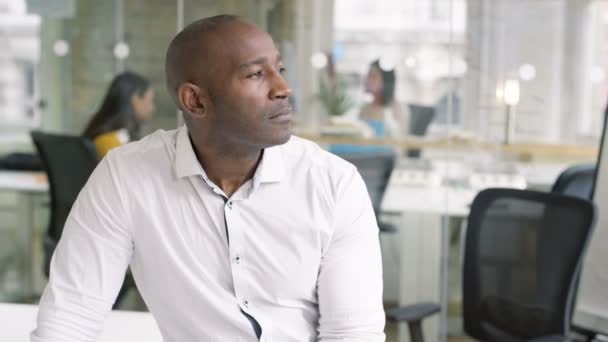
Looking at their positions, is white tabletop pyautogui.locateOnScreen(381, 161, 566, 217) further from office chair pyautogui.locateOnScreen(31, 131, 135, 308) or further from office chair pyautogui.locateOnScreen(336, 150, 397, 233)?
office chair pyautogui.locateOnScreen(31, 131, 135, 308)

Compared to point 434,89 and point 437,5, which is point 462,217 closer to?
point 434,89

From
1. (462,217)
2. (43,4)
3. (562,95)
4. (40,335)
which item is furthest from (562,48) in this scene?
(40,335)

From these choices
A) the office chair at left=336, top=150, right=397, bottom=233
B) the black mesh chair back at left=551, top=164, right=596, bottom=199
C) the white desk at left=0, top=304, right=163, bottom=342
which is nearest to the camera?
the white desk at left=0, top=304, right=163, bottom=342

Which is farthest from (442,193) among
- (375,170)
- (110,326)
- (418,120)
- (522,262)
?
(110,326)

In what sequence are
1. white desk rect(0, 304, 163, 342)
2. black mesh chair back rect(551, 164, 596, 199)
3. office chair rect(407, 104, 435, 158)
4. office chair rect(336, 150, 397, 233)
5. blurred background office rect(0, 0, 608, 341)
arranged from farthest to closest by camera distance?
1. office chair rect(407, 104, 435, 158)
2. blurred background office rect(0, 0, 608, 341)
3. office chair rect(336, 150, 397, 233)
4. black mesh chair back rect(551, 164, 596, 199)
5. white desk rect(0, 304, 163, 342)

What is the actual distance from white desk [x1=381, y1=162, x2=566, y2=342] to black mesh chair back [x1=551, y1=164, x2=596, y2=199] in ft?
2.19

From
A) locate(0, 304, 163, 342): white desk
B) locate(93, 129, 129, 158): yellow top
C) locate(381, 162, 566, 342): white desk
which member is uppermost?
locate(93, 129, 129, 158): yellow top

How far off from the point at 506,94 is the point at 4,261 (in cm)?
265

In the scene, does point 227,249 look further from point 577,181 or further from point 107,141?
point 107,141

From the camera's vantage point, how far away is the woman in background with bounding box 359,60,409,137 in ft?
13.9

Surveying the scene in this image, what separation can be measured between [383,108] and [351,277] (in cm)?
275

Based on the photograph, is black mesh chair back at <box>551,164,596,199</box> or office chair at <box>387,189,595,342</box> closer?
office chair at <box>387,189,595,342</box>

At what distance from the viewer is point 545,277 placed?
9.31 ft

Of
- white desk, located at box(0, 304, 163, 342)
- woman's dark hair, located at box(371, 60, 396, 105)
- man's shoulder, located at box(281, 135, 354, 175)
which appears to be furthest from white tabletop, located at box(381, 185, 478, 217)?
man's shoulder, located at box(281, 135, 354, 175)
